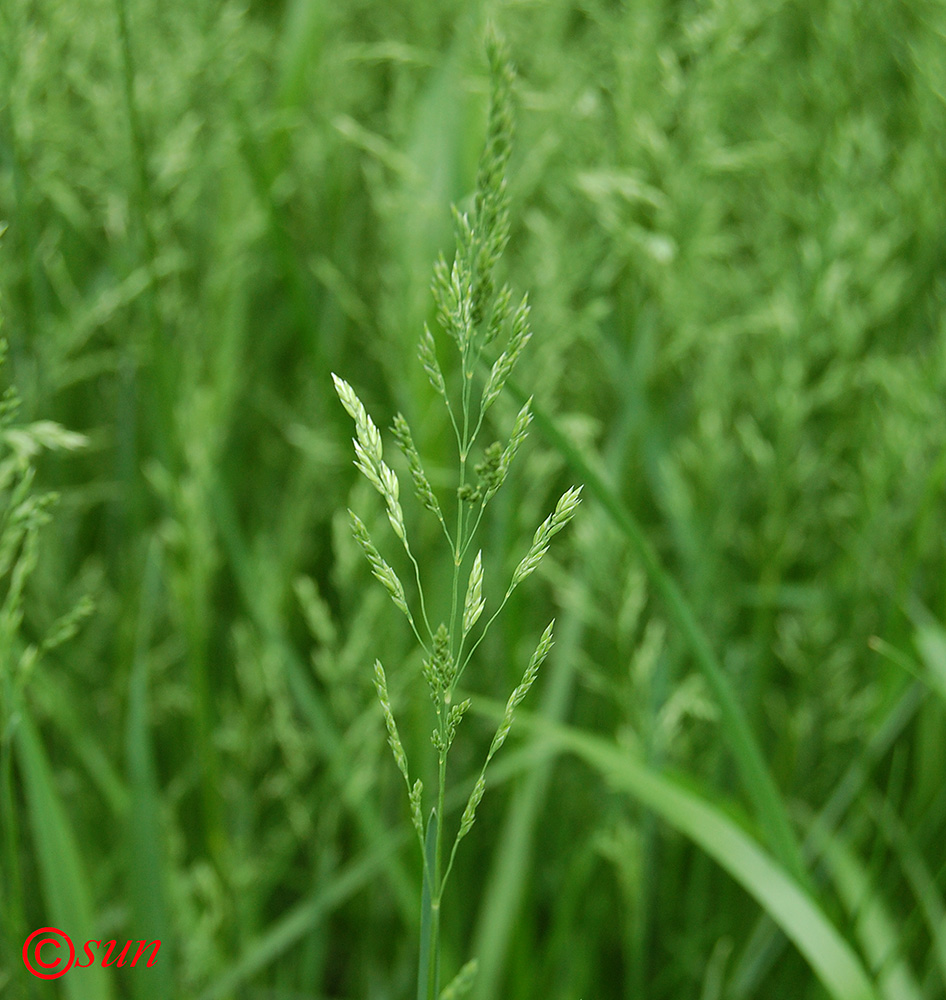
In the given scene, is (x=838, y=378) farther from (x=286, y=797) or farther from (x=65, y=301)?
(x=65, y=301)

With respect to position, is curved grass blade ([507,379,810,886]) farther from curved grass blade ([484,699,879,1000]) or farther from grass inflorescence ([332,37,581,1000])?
grass inflorescence ([332,37,581,1000])

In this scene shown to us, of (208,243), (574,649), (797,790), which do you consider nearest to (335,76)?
(208,243)

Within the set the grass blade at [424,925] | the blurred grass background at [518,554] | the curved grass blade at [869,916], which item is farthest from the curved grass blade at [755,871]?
the grass blade at [424,925]

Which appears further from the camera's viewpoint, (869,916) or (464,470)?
(869,916)

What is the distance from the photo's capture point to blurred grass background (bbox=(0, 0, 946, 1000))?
3.44ft

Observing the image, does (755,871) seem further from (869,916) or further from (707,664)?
(869,916)

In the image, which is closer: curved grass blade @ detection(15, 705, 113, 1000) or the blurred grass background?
curved grass blade @ detection(15, 705, 113, 1000)

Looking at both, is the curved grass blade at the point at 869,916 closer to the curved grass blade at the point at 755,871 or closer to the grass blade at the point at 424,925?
the curved grass blade at the point at 755,871

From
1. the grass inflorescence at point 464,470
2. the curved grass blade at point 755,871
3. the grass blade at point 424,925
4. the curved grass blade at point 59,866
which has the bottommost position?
the curved grass blade at point 59,866

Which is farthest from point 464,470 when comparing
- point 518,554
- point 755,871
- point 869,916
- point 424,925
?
point 869,916

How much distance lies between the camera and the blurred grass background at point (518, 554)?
1.05m

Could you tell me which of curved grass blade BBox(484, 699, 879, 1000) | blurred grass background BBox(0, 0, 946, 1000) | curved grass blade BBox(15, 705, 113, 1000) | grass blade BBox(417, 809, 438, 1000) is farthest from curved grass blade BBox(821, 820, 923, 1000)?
curved grass blade BBox(15, 705, 113, 1000)

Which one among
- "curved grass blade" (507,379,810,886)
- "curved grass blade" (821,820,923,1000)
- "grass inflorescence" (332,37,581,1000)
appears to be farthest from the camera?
"curved grass blade" (821,820,923,1000)

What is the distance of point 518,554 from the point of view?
4.02 ft
